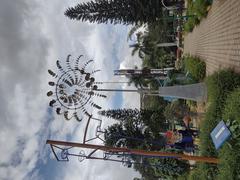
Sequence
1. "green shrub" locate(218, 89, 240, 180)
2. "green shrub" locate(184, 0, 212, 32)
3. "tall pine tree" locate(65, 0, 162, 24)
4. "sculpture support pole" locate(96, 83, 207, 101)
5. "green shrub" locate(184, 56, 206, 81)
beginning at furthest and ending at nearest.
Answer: "tall pine tree" locate(65, 0, 162, 24)
"green shrub" locate(184, 56, 206, 81)
"green shrub" locate(184, 0, 212, 32)
"sculpture support pole" locate(96, 83, 207, 101)
"green shrub" locate(218, 89, 240, 180)

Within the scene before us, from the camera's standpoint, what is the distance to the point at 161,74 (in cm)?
3756

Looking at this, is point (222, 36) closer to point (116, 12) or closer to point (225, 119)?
point (225, 119)

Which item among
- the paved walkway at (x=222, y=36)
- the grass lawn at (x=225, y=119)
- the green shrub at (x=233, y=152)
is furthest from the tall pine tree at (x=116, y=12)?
the green shrub at (x=233, y=152)

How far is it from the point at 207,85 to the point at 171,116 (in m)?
9.72

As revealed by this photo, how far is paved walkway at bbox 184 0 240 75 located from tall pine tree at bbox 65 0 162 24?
10.9m

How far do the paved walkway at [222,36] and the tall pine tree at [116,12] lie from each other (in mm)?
10940

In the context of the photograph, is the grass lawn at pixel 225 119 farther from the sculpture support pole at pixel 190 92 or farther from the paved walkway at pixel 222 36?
the sculpture support pole at pixel 190 92

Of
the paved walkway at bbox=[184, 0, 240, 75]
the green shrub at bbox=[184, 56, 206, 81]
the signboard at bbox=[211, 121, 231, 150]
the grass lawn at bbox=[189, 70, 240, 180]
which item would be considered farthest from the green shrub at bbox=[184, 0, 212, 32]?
the signboard at bbox=[211, 121, 231, 150]

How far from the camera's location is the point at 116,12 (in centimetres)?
3041

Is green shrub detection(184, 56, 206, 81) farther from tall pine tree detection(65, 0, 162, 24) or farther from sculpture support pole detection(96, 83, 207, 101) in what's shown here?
tall pine tree detection(65, 0, 162, 24)

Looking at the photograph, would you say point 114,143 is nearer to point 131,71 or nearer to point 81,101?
point 131,71

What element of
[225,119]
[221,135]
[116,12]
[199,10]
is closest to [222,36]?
[225,119]

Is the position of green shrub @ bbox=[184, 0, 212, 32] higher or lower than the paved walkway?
higher

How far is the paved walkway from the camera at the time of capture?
1107 centimetres
